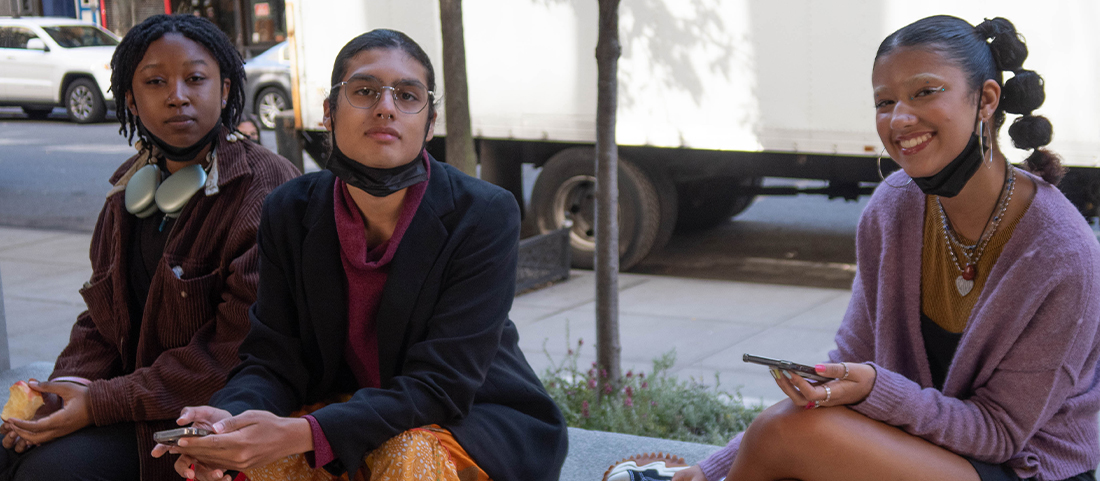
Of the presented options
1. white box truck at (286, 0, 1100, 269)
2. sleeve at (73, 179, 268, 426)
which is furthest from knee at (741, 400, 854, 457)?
white box truck at (286, 0, 1100, 269)

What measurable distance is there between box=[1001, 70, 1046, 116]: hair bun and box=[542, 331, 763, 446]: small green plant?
76.1 inches

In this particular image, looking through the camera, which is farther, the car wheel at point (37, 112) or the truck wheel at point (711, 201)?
the car wheel at point (37, 112)

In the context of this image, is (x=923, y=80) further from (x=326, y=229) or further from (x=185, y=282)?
(x=185, y=282)

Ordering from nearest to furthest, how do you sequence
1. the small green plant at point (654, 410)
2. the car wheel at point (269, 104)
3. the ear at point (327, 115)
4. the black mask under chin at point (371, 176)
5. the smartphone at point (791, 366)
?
the smartphone at point (791, 366)
the black mask under chin at point (371, 176)
the ear at point (327, 115)
the small green plant at point (654, 410)
the car wheel at point (269, 104)

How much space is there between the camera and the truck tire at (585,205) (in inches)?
289

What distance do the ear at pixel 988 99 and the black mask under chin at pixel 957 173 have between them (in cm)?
5

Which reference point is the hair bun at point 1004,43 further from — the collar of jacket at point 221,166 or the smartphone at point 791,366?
the collar of jacket at point 221,166

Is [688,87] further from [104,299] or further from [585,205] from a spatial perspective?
[104,299]

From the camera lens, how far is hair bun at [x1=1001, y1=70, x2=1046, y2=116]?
6.90 feet

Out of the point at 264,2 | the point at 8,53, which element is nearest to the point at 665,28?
the point at 8,53

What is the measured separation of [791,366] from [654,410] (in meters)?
2.04

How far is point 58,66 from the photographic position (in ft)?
57.6

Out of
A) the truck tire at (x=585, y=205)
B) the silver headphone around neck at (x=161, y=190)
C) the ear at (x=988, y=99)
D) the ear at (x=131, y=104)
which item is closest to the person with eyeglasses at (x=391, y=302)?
the silver headphone around neck at (x=161, y=190)

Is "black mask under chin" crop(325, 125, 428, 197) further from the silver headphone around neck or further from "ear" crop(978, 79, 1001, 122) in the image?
"ear" crop(978, 79, 1001, 122)
